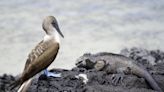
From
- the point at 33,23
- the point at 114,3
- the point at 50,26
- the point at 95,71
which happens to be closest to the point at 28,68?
the point at 50,26

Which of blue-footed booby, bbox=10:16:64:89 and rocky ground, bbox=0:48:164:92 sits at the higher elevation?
blue-footed booby, bbox=10:16:64:89

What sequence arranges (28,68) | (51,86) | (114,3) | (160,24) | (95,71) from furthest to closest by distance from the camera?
(114,3) → (160,24) → (95,71) → (51,86) → (28,68)

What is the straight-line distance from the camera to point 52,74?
876 cm

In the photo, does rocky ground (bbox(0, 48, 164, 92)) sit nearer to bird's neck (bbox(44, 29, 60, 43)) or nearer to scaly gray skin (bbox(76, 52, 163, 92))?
scaly gray skin (bbox(76, 52, 163, 92))

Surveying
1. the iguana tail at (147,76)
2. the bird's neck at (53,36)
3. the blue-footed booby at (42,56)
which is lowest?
the iguana tail at (147,76)

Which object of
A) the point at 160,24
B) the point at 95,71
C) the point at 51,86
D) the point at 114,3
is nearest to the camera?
the point at 51,86

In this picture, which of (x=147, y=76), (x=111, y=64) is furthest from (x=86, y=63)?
(x=147, y=76)

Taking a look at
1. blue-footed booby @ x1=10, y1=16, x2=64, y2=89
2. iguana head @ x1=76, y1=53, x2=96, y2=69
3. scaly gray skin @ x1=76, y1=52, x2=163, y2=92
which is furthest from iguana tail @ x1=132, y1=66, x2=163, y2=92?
blue-footed booby @ x1=10, y1=16, x2=64, y2=89

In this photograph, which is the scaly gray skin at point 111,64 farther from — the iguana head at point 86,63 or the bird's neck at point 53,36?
the bird's neck at point 53,36

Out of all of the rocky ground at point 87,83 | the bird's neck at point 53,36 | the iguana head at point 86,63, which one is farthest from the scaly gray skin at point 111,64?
Result: the bird's neck at point 53,36

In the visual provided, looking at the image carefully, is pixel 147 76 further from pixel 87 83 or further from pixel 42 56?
pixel 42 56

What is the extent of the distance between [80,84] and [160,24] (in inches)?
272

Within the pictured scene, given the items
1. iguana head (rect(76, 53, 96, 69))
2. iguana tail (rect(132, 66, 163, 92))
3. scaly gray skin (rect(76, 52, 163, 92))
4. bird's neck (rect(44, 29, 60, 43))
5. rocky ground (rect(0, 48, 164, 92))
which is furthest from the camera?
iguana head (rect(76, 53, 96, 69))

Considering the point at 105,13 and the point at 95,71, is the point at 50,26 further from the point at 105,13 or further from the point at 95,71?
the point at 105,13
